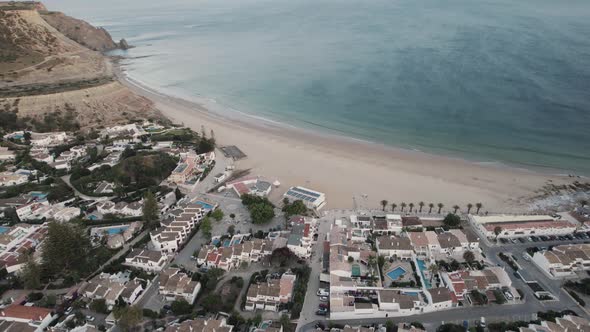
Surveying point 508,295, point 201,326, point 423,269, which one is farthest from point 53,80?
point 508,295

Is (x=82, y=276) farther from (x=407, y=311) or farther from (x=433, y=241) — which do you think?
(x=433, y=241)

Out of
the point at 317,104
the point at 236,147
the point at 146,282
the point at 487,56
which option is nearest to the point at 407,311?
the point at 146,282

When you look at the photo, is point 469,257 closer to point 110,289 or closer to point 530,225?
point 530,225

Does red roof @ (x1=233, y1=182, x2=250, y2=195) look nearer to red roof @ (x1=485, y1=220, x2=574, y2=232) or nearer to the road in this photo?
the road

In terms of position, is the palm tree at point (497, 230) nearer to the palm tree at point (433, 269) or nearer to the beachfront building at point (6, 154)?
the palm tree at point (433, 269)

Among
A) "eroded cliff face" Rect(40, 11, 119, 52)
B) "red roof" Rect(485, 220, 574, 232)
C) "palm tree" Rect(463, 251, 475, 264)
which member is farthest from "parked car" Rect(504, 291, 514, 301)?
"eroded cliff face" Rect(40, 11, 119, 52)

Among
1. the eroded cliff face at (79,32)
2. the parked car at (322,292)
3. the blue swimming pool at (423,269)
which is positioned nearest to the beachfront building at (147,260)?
the parked car at (322,292)

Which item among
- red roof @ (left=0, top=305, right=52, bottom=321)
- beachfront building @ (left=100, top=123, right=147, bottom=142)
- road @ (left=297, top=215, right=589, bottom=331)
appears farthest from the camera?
beachfront building @ (left=100, top=123, right=147, bottom=142)
